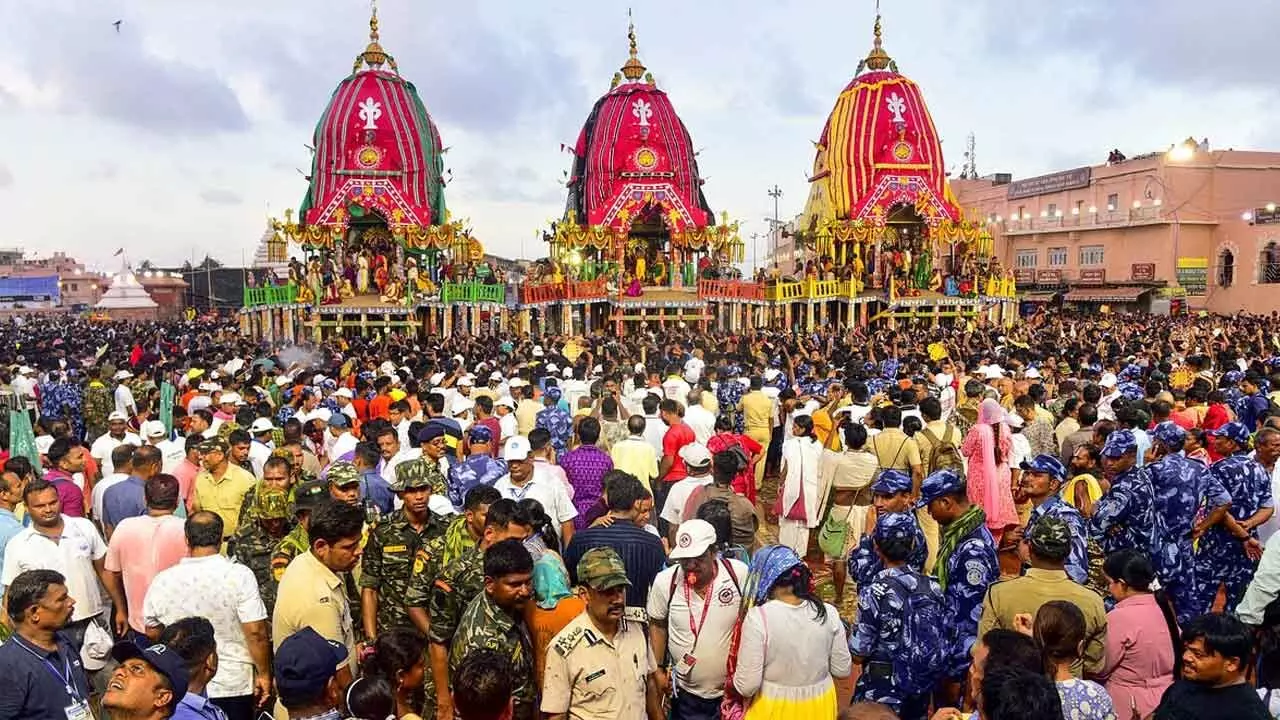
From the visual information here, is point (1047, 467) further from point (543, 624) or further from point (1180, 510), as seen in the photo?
point (543, 624)

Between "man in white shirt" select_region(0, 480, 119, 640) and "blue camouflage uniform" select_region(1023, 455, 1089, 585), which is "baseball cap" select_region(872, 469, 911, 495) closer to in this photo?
"blue camouflage uniform" select_region(1023, 455, 1089, 585)

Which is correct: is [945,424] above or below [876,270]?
below

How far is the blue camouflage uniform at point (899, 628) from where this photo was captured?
3557mm

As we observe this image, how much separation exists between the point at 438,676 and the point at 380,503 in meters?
1.97

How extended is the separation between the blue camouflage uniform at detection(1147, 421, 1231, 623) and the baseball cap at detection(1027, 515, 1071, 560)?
185 centimetres

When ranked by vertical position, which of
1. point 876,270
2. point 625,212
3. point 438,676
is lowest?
point 438,676

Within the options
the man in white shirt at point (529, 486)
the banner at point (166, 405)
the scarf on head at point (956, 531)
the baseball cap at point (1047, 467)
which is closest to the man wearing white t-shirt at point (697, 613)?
the scarf on head at point (956, 531)

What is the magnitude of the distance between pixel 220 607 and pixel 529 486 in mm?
1826

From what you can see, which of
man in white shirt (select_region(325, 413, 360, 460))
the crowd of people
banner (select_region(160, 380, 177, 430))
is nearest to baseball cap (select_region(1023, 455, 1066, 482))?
the crowd of people

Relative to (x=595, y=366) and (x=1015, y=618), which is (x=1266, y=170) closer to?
(x=595, y=366)

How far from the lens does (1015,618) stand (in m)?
3.50

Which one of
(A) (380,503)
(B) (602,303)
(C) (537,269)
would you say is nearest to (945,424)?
(A) (380,503)

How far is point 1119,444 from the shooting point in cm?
511

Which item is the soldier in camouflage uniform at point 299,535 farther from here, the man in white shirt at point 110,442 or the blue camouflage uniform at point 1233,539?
the blue camouflage uniform at point 1233,539
